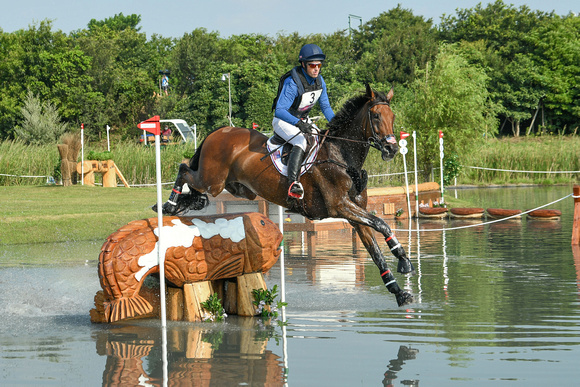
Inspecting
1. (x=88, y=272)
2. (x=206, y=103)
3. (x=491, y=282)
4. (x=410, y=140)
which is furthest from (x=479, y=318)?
(x=206, y=103)

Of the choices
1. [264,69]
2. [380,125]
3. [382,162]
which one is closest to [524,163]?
[382,162]

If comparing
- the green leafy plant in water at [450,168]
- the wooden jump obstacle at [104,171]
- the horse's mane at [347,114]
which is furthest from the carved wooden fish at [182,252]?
the wooden jump obstacle at [104,171]

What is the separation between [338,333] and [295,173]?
5.30ft

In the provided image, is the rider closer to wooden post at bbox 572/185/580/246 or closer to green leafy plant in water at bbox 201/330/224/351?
green leafy plant in water at bbox 201/330/224/351

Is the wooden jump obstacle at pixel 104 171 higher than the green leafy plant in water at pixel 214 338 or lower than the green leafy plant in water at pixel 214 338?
higher

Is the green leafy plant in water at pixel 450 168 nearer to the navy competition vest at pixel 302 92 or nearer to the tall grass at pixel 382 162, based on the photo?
the tall grass at pixel 382 162

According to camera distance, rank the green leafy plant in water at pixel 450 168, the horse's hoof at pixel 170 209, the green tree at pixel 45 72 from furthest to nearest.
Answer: the green tree at pixel 45 72
the green leafy plant in water at pixel 450 168
the horse's hoof at pixel 170 209

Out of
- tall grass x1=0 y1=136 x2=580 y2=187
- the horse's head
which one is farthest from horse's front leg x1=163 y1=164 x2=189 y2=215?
tall grass x1=0 y1=136 x2=580 y2=187

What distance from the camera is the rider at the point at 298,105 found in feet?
23.2

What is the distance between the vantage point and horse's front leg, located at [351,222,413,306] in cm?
710

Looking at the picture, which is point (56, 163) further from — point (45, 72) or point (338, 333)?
point (338, 333)

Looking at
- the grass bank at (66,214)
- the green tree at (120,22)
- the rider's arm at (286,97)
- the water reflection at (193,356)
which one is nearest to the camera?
the water reflection at (193,356)

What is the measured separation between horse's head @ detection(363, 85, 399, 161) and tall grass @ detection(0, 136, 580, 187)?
53.5 feet

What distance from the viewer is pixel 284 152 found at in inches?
288
